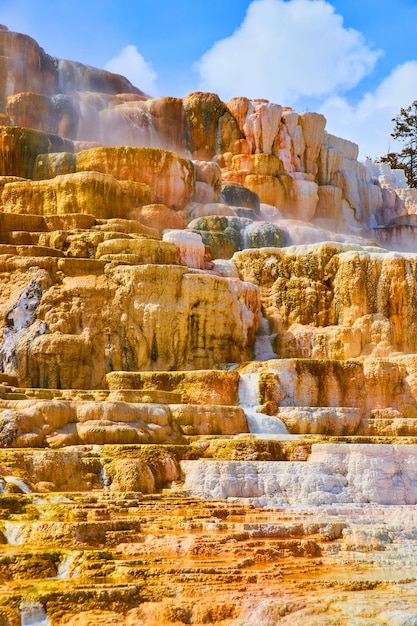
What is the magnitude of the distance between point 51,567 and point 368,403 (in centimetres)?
1008

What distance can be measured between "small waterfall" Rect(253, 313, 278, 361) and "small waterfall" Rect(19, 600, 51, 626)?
1278 cm

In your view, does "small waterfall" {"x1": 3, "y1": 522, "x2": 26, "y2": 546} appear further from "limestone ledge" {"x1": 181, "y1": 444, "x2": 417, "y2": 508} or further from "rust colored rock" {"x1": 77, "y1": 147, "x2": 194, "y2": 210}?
"rust colored rock" {"x1": 77, "y1": 147, "x2": 194, "y2": 210}

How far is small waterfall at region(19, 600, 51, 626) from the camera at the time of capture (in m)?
7.03

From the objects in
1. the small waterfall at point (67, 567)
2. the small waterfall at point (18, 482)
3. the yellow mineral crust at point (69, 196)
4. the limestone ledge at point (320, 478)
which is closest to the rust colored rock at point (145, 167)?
the yellow mineral crust at point (69, 196)

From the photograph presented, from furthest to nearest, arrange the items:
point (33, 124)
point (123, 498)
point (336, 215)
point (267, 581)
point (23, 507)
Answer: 1. point (336, 215)
2. point (33, 124)
3. point (123, 498)
4. point (23, 507)
5. point (267, 581)

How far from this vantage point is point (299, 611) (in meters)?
7.01

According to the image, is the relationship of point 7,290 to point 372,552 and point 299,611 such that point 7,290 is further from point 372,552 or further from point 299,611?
point 299,611

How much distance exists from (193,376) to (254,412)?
1243 mm

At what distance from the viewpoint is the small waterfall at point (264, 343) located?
19858 mm

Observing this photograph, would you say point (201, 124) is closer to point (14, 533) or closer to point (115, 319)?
point (115, 319)

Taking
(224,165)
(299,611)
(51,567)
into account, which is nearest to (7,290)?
(51,567)

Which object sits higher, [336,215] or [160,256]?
[336,215]


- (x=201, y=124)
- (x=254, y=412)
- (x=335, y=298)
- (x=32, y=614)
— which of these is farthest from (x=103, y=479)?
(x=201, y=124)

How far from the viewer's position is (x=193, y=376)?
53.3 feet
